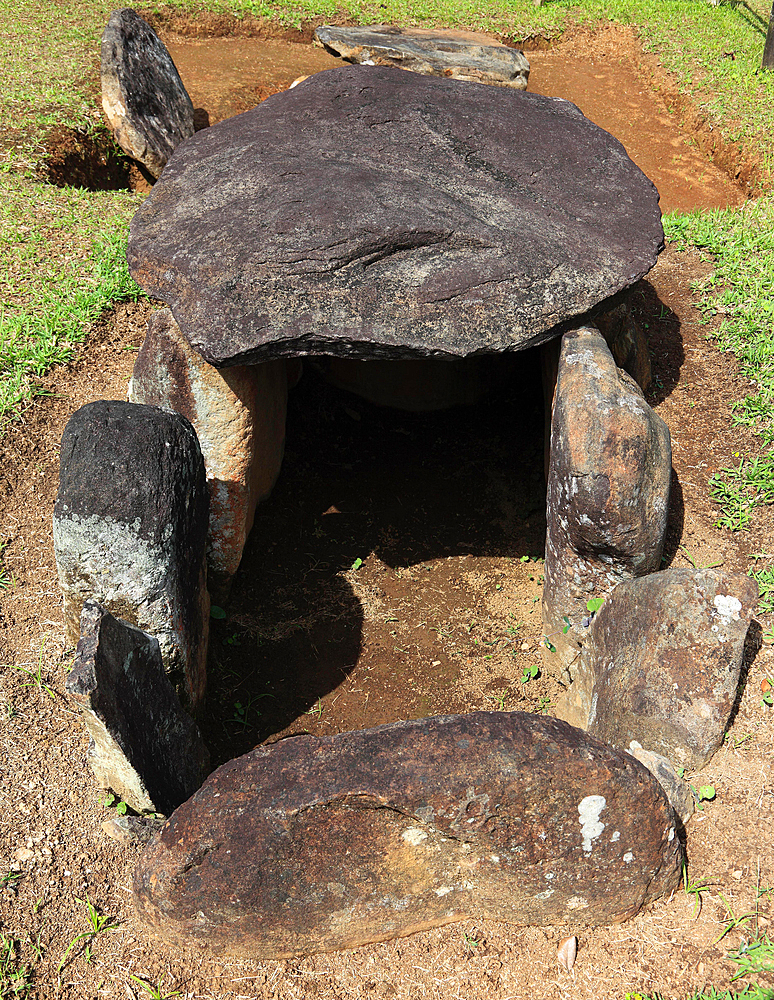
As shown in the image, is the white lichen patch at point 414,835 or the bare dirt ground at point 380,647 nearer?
the white lichen patch at point 414,835

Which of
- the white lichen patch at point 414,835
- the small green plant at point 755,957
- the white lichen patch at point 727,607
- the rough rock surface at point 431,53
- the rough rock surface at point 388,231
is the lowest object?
the small green plant at point 755,957

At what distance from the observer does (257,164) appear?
4359mm

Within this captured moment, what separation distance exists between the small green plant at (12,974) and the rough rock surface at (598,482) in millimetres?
2302

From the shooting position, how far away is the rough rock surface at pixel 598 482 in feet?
11.4

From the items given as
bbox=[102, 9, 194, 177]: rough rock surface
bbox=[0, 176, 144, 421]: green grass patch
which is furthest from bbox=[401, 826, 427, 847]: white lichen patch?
bbox=[102, 9, 194, 177]: rough rock surface

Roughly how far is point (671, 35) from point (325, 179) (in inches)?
376

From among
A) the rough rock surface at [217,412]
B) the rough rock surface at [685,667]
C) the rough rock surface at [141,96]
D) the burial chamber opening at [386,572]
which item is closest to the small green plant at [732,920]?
the rough rock surface at [685,667]

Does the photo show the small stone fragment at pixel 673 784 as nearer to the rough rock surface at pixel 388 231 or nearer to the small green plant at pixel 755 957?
the small green plant at pixel 755 957

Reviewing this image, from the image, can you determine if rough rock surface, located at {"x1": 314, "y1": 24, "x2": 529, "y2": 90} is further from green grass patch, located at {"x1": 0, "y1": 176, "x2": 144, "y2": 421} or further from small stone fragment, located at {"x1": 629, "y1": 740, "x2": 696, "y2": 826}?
small stone fragment, located at {"x1": 629, "y1": 740, "x2": 696, "y2": 826}

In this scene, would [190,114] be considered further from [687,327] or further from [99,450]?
[99,450]

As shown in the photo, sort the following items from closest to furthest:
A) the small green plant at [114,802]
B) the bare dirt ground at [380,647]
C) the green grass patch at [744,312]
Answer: the bare dirt ground at [380,647], the small green plant at [114,802], the green grass patch at [744,312]

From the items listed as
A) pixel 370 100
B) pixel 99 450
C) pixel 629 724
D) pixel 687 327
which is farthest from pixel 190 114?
pixel 629 724

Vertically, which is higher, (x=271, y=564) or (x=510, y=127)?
(x=510, y=127)

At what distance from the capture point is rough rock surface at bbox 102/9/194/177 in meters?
7.27
